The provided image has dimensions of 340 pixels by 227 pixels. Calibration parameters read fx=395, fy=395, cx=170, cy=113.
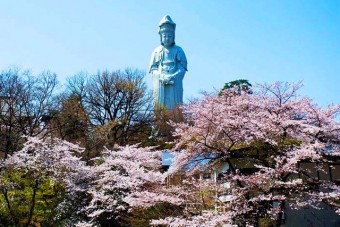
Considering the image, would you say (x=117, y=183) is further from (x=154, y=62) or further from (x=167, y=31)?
(x=167, y=31)

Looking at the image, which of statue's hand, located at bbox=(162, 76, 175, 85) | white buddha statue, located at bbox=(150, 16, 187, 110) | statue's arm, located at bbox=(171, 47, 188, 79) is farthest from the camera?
statue's arm, located at bbox=(171, 47, 188, 79)

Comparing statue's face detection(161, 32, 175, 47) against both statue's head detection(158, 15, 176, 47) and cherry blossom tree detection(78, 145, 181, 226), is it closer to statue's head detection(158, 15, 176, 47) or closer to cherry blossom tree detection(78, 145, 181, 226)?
statue's head detection(158, 15, 176, 47)

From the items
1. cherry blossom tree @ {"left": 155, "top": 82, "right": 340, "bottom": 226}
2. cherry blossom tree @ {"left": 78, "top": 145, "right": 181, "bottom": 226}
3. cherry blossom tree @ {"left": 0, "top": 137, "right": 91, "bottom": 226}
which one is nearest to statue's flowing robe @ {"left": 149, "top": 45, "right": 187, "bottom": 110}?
cherry blossom tree @ {"left": 78, "top": 145, "right": 181, "bottom": 226}

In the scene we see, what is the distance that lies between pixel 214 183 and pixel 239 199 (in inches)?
28.3

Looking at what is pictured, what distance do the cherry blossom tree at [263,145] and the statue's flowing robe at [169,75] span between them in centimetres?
1961

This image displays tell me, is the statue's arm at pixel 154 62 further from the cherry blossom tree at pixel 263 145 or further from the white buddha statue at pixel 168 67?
the cherry blossom tree at pixel 263 145

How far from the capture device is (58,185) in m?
13.2

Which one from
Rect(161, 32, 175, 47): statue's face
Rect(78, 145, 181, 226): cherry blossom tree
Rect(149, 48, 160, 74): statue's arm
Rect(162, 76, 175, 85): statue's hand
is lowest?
Rect(78, 145, 181, 226): cherry blossom tree

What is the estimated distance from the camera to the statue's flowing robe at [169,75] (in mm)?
29250

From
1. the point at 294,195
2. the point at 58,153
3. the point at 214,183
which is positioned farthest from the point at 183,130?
the point at 58,153

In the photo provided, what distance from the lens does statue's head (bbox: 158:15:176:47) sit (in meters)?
30.7

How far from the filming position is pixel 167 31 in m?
30.8

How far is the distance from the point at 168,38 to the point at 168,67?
231 centimetres

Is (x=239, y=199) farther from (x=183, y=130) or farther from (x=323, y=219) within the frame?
(x=323, y=219)
